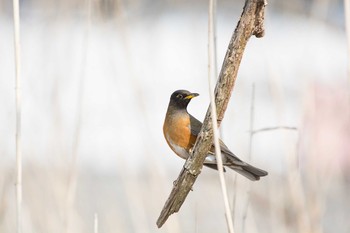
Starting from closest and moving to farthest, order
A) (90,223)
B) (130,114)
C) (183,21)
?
(90,223), (130,114), (183,21)

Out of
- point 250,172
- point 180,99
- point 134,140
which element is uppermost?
point 180,99

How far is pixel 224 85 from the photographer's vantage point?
1080 millimetres

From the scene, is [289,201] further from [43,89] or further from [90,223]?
[90,223]

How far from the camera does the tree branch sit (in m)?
1.07

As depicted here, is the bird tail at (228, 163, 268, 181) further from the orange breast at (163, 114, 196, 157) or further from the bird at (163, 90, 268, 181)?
the orange breast at (163, 114, 196, 157)

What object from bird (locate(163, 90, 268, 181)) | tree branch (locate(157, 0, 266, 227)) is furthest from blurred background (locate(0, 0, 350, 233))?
tree branch (locate(157, 0, 266, 227))

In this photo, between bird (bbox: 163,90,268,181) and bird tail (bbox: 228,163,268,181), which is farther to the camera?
bird (bbox: 163,90,268,181)

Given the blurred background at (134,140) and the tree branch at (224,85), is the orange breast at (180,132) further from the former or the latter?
the tree branch at (224,85)

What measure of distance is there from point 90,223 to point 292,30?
2228 millimetres

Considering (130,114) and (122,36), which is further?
(130,114)

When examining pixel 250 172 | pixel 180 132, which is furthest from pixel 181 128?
pixel 250 172

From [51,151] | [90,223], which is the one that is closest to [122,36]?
[51,151]

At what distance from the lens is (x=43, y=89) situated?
8.14ft

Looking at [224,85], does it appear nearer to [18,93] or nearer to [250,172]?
[250,172]
